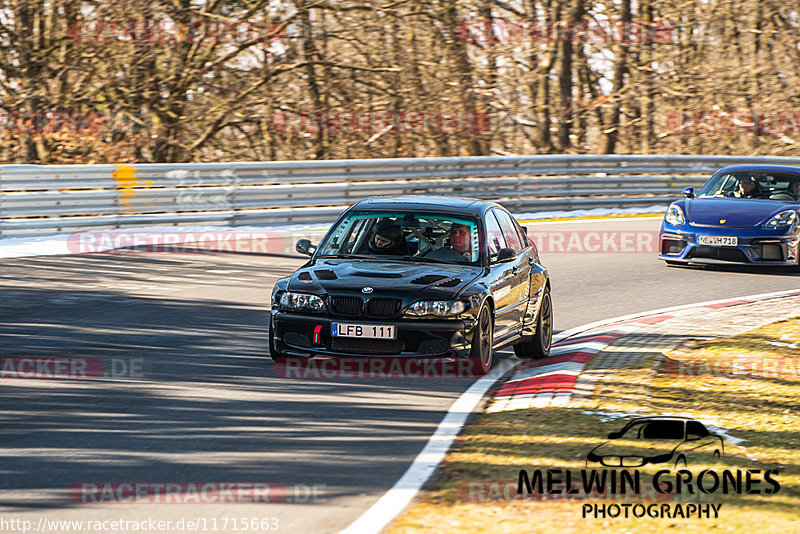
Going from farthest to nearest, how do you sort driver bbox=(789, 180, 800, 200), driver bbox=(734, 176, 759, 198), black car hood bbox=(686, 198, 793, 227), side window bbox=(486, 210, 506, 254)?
driver bbox=(734, 176, 759, 198)
driver bbox=(789, 180, 800, 200)
black car hood bbox=(686, 198, 793, 227)
side window bbox=(486, 210, 506, 254)

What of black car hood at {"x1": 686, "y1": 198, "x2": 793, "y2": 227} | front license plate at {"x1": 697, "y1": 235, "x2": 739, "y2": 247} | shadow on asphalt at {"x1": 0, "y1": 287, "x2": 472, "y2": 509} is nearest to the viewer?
shadow on asphalt at {"x1": 0, "y1": 287, "x2": 472, "y2": 509}

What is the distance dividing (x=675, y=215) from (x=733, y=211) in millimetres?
791

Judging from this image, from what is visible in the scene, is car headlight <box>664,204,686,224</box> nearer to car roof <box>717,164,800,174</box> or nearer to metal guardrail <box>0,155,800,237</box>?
car roof <box>717,164,800,174</box>

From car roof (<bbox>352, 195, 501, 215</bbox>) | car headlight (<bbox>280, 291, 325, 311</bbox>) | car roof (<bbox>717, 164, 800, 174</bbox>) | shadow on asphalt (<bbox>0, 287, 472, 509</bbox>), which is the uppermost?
car roof (<bbox>717, 164, 800, 174</bbox>)

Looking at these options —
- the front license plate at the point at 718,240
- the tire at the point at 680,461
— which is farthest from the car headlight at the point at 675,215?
the tire at the point at 680,461

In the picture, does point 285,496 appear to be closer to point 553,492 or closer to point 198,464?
point 198,464

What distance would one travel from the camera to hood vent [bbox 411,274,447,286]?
8.77 m

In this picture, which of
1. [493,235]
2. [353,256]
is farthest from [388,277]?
[493,235]

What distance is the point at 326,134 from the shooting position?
25578mm

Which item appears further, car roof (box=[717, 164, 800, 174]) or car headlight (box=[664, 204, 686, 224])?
car roof (box=[717, 164, 800, 174])

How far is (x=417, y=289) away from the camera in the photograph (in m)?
8.66

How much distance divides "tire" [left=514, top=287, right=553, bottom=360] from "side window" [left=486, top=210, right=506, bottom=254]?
0.69 metres

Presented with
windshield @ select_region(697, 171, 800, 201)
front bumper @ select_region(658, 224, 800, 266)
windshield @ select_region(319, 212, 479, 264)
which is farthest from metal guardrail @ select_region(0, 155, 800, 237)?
windshield @ select_region(319, 212, 479, 264)

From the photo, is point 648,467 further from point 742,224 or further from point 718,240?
point 742,224
